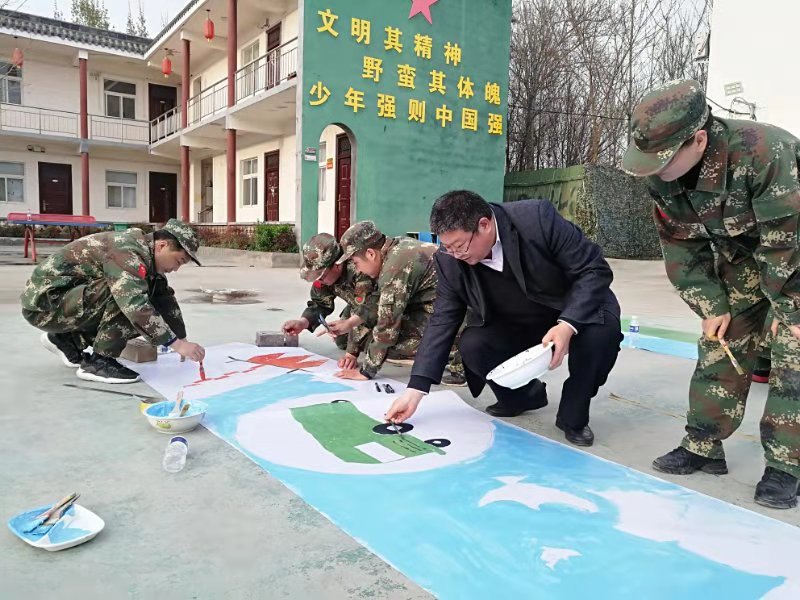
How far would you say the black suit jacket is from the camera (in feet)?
6.51

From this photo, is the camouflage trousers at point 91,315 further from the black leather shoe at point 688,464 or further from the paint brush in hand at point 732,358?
the paint brush in hand at point 732,358

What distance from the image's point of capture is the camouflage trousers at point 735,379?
164 cm

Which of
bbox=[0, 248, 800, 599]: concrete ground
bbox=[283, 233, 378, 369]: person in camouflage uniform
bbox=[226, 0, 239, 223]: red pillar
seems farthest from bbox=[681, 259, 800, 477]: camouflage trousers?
bbox=[226, 0, 239, 223]: red pillar

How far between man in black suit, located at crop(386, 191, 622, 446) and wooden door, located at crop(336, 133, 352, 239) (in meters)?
8.72

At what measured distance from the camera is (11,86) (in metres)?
14.8

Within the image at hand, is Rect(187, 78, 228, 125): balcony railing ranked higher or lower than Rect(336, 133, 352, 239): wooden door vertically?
higher

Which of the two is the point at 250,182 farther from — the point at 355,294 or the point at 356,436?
the point at 356,436

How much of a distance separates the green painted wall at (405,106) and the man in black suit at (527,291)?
7.73 meters

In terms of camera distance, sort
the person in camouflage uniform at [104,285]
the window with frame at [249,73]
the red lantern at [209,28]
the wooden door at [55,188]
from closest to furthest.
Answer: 1. the person in camouflage uniform at [104,285]
2. the window with frame at [249,73]
3. the red lantern at [209,28]
4. the wooden door at [55,188]

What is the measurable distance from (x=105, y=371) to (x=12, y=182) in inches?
587

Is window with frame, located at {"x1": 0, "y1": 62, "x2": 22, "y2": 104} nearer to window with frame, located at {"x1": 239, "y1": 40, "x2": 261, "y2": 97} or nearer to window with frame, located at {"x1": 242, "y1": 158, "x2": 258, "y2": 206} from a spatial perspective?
window with frame, located at {"x1": 239, "y1": 40, "x2": 261, "y2": 97}

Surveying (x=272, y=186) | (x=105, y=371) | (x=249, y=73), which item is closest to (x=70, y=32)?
(x=249, y=73)

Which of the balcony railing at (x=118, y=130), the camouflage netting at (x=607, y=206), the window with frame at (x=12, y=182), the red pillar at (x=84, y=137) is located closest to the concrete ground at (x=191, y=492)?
the camouflage netting at (x=607, y=206)

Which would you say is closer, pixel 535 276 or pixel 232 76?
pixel 535 276
